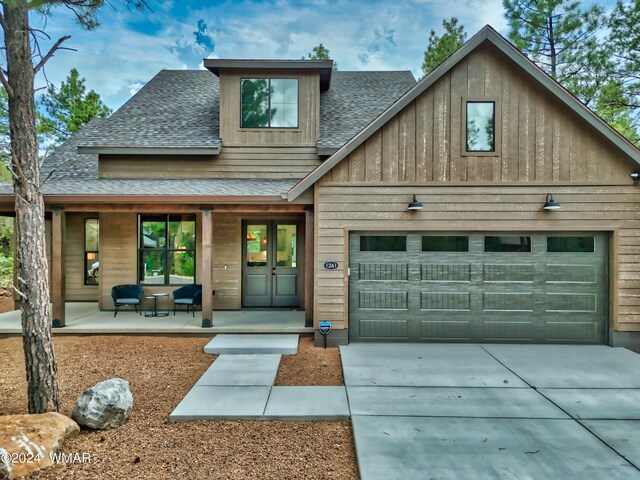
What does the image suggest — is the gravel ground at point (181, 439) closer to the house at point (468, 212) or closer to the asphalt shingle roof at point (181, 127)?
the house at point (468, 212)

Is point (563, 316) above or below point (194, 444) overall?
above

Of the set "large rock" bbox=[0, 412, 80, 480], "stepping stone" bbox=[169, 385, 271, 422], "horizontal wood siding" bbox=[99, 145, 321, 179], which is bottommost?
"stepping stone" bbox=[169, 385, 271, 422]

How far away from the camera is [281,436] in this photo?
3443mm

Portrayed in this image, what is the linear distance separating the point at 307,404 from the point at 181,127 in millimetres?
7895

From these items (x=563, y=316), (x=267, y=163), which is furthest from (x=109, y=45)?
(x=563, y=316)

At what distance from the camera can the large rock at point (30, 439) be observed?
9.30 ft

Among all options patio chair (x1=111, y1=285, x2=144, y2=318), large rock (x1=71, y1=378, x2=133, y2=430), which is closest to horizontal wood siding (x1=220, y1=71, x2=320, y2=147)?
patio chair (x1=111, y1=285, x2=144, y2=318)

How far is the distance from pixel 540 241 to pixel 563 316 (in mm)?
1428

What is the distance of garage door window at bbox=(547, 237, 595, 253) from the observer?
6508 mm

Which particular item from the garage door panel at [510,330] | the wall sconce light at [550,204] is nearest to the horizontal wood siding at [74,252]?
the garage door panel at [510,330]

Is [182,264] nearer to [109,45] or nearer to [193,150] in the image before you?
[193,150]

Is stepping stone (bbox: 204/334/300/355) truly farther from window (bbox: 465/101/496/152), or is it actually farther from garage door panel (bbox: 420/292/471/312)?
window (bbox: 465/101/496/152)

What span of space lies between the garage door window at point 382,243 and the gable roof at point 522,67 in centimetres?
147

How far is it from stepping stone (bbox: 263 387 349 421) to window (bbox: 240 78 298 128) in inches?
255
